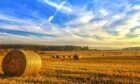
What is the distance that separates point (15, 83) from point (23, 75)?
4.34 m

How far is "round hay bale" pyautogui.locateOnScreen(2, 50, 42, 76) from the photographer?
18.0m

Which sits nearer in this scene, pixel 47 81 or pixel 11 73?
pixel 47 81

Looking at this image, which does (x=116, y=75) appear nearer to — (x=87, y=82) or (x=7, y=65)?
(x=87, y=82)

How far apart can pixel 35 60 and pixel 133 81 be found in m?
7.20

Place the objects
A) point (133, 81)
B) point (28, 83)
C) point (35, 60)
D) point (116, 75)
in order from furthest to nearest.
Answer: point (35, 60)
point (116, 75)
point (133, 81)
point (28, 83)

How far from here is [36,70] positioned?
1861 cm

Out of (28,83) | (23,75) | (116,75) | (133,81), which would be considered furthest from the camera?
(23,75)

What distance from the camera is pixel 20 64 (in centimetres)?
1833

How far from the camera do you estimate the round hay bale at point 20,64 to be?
1803 centimetres

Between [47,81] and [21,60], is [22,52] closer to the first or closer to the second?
[21,60]

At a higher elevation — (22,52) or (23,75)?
(22,52)

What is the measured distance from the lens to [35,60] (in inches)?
751

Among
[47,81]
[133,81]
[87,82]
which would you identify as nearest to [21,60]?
[47,81]

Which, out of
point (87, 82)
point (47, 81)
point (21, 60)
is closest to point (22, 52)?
point (21, 60)
